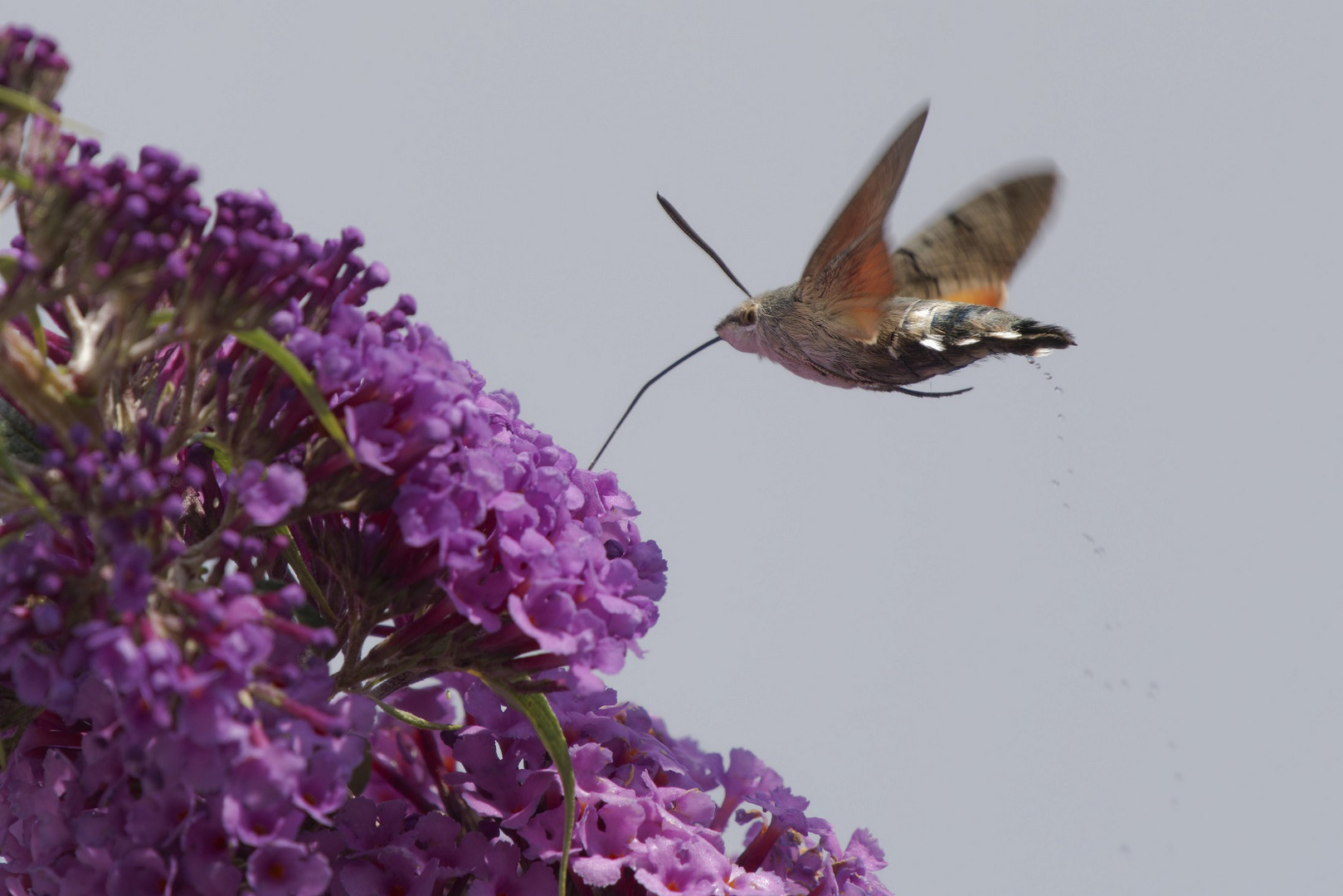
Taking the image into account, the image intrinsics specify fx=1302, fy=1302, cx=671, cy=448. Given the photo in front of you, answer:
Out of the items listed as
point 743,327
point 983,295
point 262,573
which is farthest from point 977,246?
point 262,573

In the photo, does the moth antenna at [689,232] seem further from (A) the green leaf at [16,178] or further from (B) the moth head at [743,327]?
(A) the green leaf at [16,178]

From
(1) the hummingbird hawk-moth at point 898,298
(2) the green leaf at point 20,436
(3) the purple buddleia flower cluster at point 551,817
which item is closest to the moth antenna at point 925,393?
(1) the hummingbird hawk-moth at point 898,298

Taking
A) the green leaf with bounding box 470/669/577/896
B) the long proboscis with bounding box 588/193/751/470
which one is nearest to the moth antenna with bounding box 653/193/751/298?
the long proboscis with bounding box 588/193/751/470

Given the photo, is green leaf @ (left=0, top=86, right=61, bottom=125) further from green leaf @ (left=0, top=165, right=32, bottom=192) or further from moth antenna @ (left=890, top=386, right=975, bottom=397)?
moth antenna @ (left=890, top=386, right=975, bottom=397)

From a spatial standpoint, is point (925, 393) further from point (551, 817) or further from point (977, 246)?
point (551, 817)

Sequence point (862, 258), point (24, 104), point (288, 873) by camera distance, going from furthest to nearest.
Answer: point (862, 258) → point (288, 873) → point (24, 104)

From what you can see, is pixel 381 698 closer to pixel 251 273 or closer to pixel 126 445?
pixel 126 445
